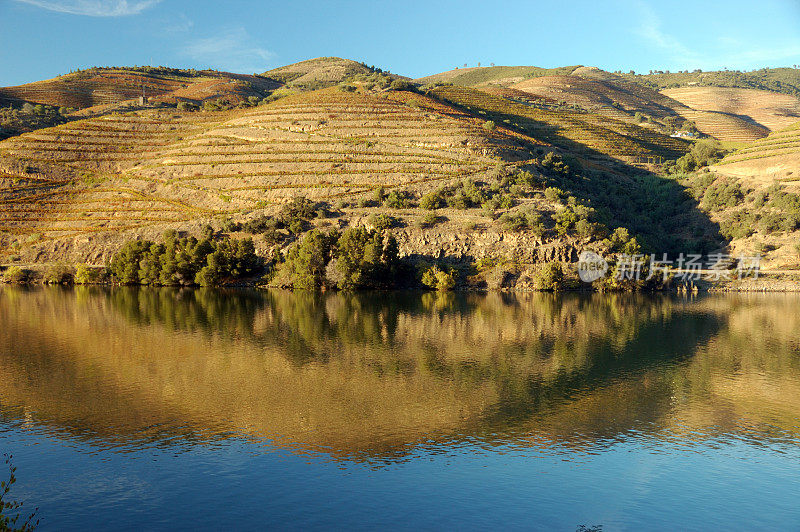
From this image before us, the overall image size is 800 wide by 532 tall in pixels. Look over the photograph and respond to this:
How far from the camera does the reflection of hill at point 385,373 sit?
23828 millimetres

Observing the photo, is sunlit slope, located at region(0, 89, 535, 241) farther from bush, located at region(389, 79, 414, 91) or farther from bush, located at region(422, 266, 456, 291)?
bush, located at region(422, 266, 456, 291)

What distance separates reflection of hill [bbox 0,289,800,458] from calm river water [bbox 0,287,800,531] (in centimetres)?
17

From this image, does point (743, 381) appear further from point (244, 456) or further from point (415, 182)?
point (415, 182)

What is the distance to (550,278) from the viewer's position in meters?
71.8

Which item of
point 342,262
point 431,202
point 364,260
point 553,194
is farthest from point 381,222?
point 553,194

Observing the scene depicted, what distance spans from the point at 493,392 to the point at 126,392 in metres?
17.9

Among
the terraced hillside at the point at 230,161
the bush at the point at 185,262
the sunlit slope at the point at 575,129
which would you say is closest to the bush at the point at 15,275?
the terraced hillside at the point at 230,161

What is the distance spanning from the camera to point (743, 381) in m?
30.9

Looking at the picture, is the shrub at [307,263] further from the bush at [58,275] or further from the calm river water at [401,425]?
the bush at [58,275]

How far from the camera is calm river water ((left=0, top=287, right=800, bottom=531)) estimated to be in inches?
674

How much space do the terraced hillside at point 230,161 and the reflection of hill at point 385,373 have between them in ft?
123

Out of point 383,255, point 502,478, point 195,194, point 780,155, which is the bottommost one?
point 502,478

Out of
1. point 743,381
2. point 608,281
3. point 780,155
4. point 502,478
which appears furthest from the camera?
point 780,155

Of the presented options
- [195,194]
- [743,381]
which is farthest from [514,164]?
[743,381]
